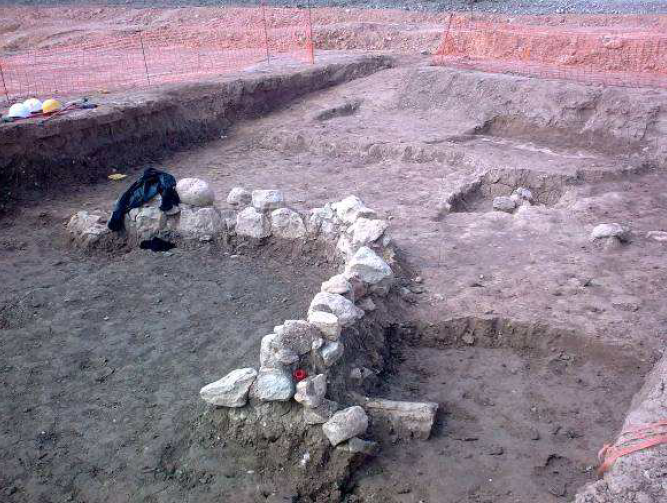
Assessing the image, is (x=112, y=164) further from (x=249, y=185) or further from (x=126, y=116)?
(x=249, y=185)

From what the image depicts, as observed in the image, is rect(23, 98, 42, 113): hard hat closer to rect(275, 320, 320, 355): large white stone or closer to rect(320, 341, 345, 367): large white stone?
rect(275, 320, 320, 355): large white stone

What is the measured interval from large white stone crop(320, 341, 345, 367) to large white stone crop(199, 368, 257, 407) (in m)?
0.49

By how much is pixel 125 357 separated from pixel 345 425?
2.20 meters

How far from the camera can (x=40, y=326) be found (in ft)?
18.3

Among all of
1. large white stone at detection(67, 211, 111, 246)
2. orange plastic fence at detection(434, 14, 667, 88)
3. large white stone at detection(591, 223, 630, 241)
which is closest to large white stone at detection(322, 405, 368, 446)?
large white stone at detection(591, 223, 630, 241)

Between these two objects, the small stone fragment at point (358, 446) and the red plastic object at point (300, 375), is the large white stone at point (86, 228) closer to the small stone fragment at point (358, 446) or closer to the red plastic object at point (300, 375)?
the red plastic object at point (300, 375)

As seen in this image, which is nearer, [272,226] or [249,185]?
[272,226]

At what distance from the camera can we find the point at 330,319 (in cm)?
440

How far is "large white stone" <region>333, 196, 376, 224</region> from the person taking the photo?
6344 mm

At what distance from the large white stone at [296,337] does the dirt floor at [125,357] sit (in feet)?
2.45

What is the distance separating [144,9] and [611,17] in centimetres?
1640

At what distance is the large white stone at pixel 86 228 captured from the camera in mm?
6953

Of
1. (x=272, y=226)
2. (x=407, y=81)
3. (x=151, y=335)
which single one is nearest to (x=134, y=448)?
(x=151, y=335)

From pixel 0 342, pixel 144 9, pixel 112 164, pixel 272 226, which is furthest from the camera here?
pixel 144 9
